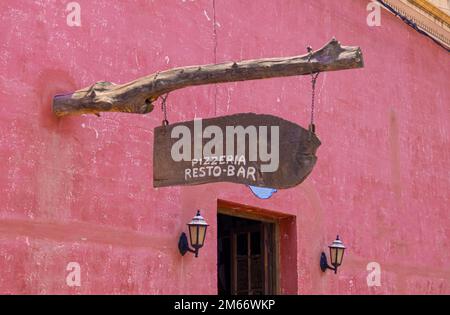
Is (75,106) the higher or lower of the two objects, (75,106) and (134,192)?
the higher

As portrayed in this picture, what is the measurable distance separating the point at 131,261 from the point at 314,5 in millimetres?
4268

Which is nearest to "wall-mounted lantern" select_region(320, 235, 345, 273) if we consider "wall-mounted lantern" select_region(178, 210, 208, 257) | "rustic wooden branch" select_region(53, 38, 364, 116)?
"wall-mounted lantern" select_region(178, 210, 208, 257)

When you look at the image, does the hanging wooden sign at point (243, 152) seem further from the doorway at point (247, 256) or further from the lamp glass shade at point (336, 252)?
the lamp glass shade at point (336, 252)

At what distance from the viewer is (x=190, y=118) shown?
8.48 meters

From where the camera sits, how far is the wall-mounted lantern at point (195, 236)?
8.06 m

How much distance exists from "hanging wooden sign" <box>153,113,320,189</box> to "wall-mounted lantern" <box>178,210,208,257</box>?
1.73m

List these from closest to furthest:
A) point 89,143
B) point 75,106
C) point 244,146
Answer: point 244,146, point 75,106, point 89,143

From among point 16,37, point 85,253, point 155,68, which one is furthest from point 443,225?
point 16,37

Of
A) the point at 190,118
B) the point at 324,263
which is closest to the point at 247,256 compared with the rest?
the point at 324,263

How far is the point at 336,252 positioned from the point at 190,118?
8.01 feet

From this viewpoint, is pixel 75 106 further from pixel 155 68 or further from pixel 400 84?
pixel 400 84

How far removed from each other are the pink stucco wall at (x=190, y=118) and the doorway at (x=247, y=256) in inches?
8.6

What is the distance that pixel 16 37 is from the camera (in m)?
7.01

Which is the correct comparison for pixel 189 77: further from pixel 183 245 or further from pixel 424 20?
pixel 424 20
